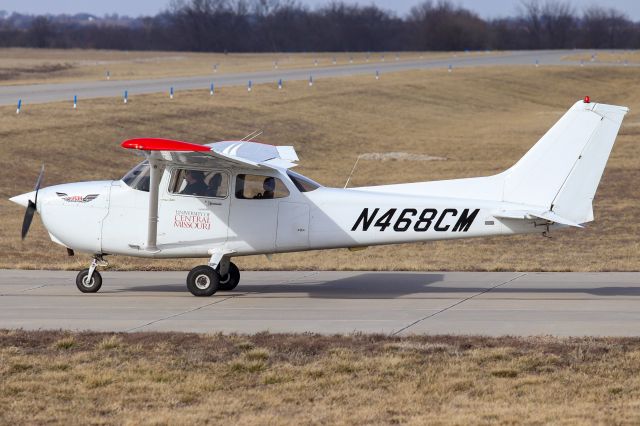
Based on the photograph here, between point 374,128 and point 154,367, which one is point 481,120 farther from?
point 154,367

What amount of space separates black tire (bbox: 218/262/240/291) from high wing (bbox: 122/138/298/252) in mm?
1345

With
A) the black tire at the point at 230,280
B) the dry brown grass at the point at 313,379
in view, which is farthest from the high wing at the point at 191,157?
the dry brown grass at the point at 313,379

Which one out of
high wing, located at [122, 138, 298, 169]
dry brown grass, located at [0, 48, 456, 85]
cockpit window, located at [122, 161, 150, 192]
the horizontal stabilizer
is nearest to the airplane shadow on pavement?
the horizontal stabilizer

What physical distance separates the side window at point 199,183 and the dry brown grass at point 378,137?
4.17 metres

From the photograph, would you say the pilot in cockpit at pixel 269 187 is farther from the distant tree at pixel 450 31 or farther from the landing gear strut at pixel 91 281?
the distant tree at pixel 450 31

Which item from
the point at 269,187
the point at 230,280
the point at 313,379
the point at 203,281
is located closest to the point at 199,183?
the point at 269,187

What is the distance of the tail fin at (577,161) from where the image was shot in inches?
609

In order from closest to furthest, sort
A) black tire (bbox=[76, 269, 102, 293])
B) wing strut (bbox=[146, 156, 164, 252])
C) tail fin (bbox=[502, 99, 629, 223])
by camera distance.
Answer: tail fin (bbox=[502, 99, 629, 223]) < wing strut (bbox=[146, 156, 164, 252]) < black tire (bbox=[76, 269, 102, 293])

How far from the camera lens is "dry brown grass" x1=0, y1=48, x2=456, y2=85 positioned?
77062 mm

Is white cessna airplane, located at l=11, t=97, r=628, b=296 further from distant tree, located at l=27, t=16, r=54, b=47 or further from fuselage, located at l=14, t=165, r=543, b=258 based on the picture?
distant tree, located at l=27, t=16, r=54, b=47

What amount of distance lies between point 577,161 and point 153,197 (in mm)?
6282

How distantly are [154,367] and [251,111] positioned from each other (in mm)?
A: 42213

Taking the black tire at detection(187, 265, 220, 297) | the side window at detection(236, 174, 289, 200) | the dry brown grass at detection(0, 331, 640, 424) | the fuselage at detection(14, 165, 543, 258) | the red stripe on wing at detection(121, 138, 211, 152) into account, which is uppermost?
the red stripe on wing at detection(121, 138, 211, 152)

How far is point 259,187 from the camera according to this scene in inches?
647
